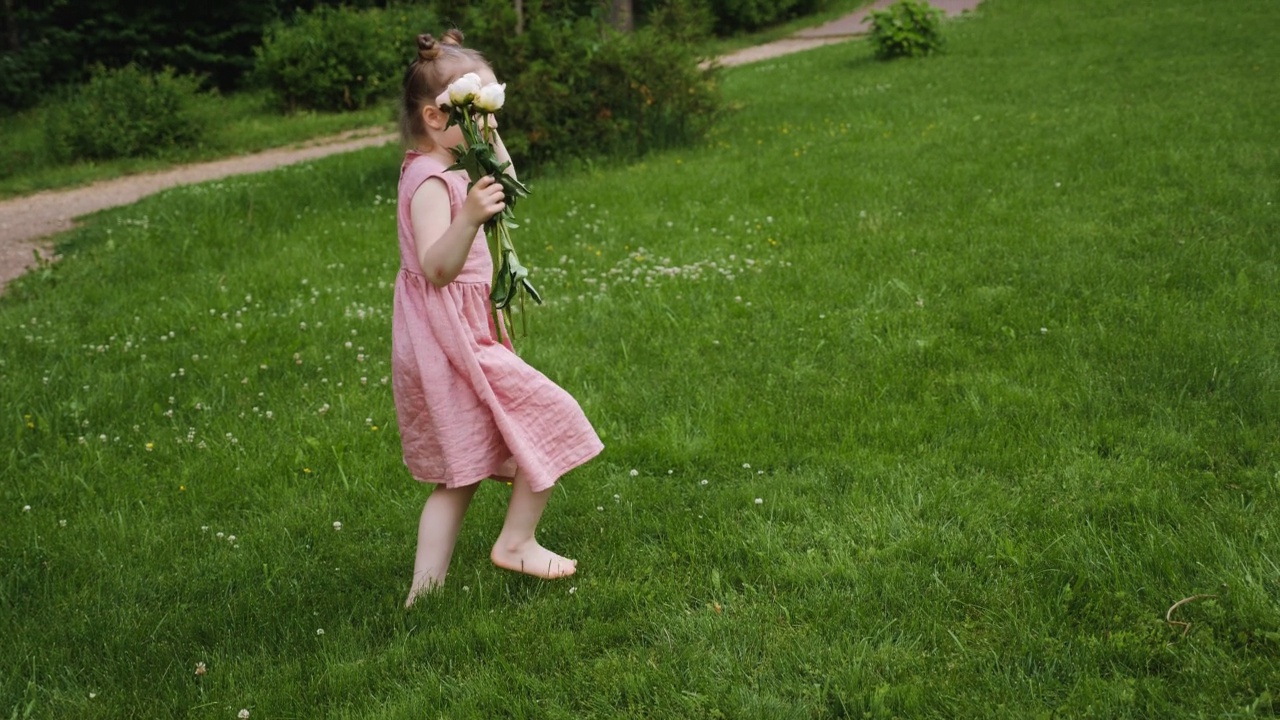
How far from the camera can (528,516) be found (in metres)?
3.43

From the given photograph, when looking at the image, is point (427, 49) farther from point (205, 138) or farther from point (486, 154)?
point (205, 138)

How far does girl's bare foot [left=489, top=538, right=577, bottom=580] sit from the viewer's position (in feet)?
11.4

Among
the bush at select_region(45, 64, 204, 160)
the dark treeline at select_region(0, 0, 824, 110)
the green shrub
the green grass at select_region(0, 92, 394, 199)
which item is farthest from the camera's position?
the dark treeline at select_region(0, 0, 824, 110)

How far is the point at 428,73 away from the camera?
10.5ft

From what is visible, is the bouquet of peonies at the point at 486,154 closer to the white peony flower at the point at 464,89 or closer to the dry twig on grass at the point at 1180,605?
the white peony flower at the point at 464,89

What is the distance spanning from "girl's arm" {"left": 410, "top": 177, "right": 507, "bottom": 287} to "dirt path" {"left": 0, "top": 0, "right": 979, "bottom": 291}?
618 centimetres

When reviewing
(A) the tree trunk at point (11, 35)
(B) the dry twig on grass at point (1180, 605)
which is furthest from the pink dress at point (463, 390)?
(A) the tree trunk at point (11, 35)

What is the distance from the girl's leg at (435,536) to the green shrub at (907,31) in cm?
1419

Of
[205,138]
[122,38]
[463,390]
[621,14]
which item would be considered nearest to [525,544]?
[463,390]

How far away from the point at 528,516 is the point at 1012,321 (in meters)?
2.99

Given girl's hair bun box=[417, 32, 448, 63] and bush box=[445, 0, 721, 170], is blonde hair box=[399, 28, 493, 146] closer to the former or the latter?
girl's hair bun box=[417, 32, 448, 63]

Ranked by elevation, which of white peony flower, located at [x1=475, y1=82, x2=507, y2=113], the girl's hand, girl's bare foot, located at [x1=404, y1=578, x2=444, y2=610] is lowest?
girl's bare foot, located at [x1=404, y1=578, x2=444, y2=610]

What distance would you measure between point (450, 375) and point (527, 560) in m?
0.66

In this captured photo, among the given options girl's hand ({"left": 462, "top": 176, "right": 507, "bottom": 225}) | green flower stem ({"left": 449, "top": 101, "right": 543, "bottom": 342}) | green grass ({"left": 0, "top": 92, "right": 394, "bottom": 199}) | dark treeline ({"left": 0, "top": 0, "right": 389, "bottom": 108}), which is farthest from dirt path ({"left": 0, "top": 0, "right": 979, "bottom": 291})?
girl's hand ({"left": 462, "top": 176, "right": 507, "bottom": 225})
